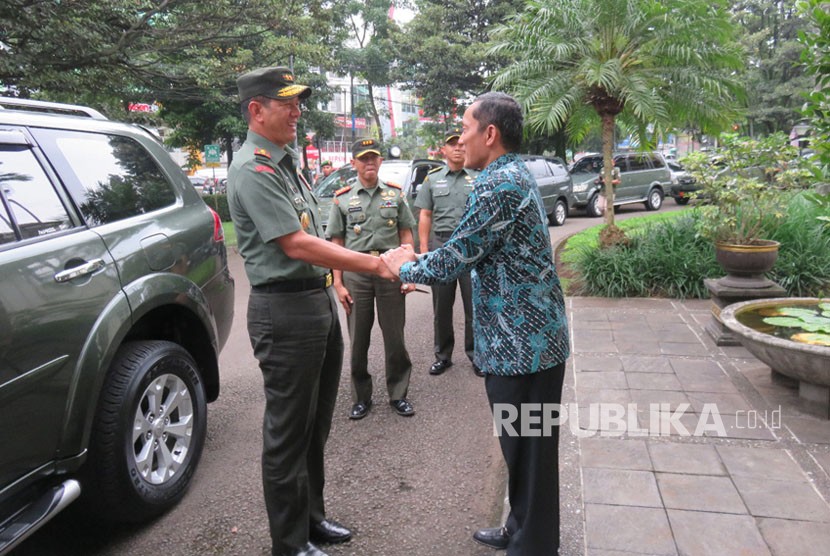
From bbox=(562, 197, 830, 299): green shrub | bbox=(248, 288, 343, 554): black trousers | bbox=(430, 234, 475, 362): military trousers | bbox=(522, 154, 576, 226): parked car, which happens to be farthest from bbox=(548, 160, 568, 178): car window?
bbox=(248, 288, 343, 554): black trousers

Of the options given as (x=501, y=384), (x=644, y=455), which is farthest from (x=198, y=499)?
(x=644, y=455)

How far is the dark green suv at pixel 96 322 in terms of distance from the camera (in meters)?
2.34

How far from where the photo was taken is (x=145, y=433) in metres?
2.93

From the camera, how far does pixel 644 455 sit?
340 cm

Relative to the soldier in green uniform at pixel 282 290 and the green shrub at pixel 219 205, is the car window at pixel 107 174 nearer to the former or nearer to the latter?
the soldier in green uniform at pixel 282 290

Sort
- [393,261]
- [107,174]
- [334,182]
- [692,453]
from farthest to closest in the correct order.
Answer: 1. [334,182]
2. [692,453]
3. [107,174]
4. [393,261]

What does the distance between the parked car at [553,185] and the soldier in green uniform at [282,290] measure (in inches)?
510

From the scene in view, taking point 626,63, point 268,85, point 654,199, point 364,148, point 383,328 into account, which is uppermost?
point 626,63

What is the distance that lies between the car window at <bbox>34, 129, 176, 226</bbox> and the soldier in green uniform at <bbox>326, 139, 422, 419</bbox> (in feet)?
4.13

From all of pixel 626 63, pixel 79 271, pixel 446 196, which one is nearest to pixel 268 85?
pixel 79 271

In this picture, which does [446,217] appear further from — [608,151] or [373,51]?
[373,51]

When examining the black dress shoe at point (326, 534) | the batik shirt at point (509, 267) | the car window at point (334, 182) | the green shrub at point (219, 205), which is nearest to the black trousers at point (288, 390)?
the black dress shoe at point (326, 534)

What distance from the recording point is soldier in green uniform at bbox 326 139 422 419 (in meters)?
4.33

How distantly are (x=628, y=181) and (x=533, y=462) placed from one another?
16.8 meters
